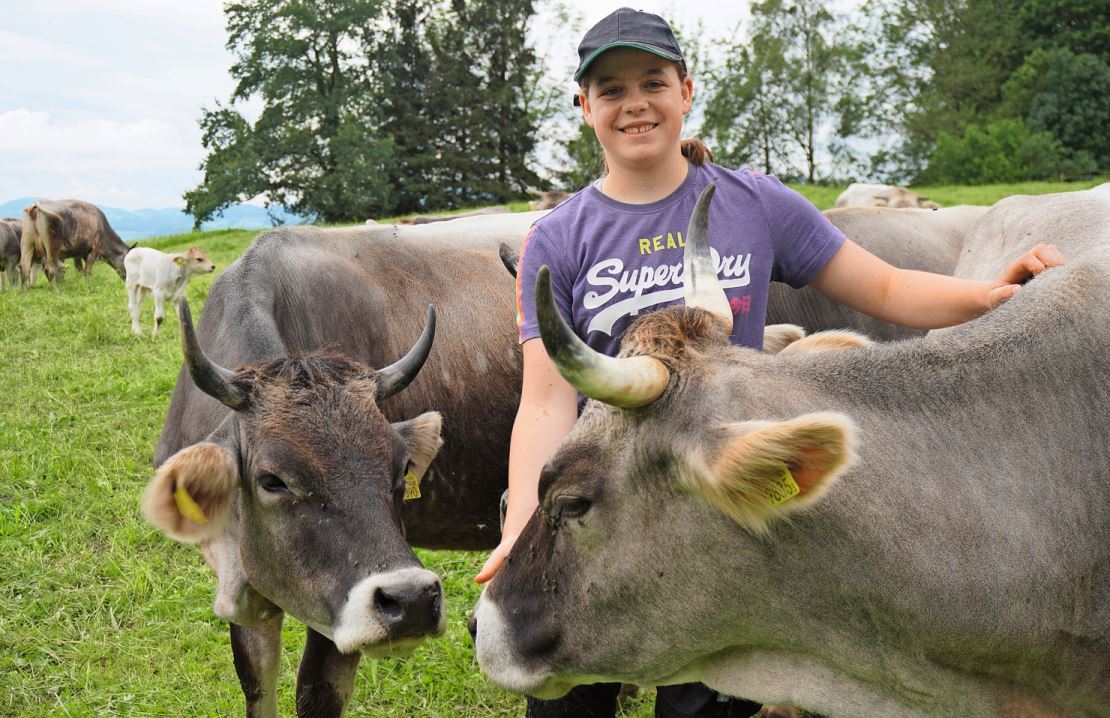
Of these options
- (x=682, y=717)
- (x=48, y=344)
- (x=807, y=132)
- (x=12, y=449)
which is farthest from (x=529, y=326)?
(x=807, y=132)

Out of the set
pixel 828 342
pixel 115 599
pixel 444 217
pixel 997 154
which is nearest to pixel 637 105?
pixel 828 342

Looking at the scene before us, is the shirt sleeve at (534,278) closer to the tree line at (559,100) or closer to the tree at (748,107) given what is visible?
the tree line at (559,100)

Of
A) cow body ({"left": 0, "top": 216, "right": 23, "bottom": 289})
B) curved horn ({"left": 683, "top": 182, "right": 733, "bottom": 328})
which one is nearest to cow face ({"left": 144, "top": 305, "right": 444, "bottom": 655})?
curved horn ({"left": 683, "top": 182, "right": 733, "bottom": 328})

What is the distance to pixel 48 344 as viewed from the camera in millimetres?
13734

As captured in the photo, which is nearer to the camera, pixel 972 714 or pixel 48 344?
pixel 972 714

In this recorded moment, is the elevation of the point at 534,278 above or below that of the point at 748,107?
below

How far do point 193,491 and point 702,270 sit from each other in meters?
2.14

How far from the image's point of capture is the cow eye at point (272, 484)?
11.2 feet

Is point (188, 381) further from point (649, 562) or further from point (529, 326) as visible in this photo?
point (649, 562)

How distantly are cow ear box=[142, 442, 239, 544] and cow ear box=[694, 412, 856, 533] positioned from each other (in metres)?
2.03

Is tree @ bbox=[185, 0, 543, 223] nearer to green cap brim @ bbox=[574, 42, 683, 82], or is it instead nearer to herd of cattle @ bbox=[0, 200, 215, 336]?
herd of cattle @ bbox=[0, 200, 215, 336]

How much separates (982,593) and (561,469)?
45.1 inches

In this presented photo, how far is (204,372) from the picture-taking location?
3.39 metres

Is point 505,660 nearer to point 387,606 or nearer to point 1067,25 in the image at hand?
point 387,606
